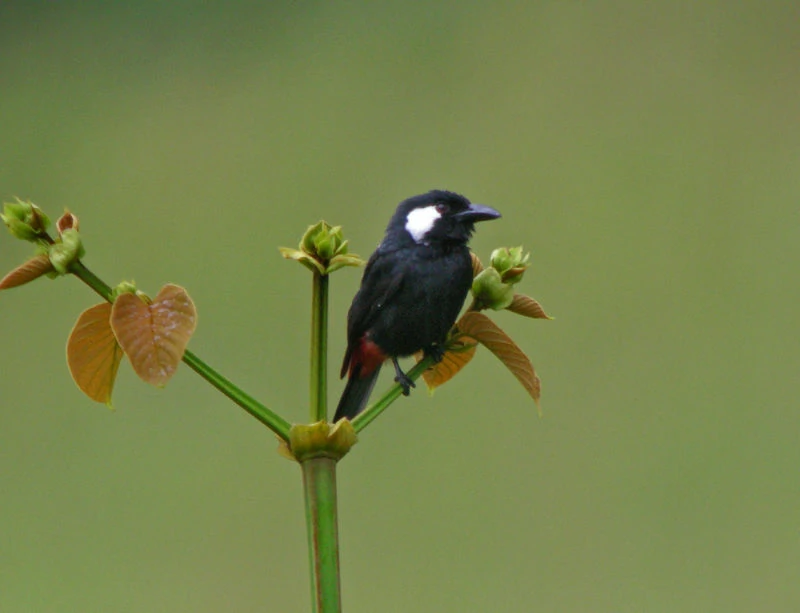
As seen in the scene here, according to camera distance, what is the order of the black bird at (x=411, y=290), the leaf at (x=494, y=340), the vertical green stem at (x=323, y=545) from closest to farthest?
1. the vertical green stem at (x=323, y=545)
2. the leaf at (x=494, y=340)
3. the black bird at (x=411, y=290)

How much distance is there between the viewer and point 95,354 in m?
0.48

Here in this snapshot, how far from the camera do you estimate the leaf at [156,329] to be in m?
0.43

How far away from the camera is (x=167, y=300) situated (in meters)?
0.45

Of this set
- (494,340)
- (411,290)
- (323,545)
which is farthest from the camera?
(411,290)

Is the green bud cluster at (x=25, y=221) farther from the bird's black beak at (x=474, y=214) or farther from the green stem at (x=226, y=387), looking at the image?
the bird's black beak at (x=474, y=214)

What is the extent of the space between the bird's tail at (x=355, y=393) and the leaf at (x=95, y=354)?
1.87 ft

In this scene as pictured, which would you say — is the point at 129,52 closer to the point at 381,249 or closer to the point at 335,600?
the point at 381,249

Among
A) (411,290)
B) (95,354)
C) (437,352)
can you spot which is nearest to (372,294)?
(411,290)

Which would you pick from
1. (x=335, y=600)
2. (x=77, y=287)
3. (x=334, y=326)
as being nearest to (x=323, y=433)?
(x=335, y=600)

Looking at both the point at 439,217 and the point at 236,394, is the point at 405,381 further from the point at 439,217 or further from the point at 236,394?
the point at 439,217

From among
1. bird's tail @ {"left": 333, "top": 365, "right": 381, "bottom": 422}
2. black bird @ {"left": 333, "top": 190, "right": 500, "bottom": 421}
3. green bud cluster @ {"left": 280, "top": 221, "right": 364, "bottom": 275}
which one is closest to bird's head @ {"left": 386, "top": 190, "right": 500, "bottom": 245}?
black bird @ {"left": 333, "top": 190, "right": 500, "bottom": 421}

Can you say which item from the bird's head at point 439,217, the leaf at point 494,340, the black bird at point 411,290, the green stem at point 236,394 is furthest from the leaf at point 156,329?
the bird's head at point 439,217

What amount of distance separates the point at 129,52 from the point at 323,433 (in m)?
4.12

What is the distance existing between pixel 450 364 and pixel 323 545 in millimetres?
214
